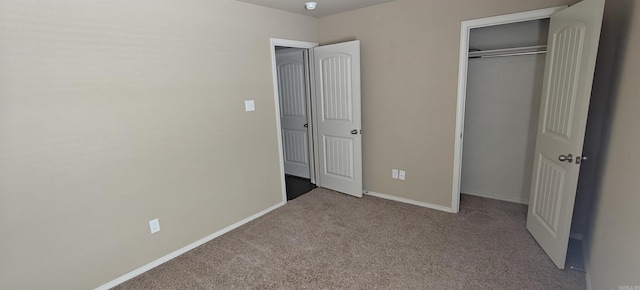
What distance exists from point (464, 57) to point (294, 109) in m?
2.35

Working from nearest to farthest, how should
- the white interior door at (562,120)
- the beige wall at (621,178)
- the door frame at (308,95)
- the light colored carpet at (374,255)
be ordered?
the beige wall at (621,178) → the white interior door at (562,120) → the light colored carpet at (374,255) → the door frame at (308,95)

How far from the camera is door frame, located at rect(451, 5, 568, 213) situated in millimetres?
2486

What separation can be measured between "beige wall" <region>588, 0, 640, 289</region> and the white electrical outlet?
115 inches

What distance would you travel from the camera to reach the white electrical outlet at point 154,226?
7.94ft

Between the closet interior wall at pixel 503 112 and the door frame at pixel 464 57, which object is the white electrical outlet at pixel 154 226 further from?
the closet interior wall at pixel 503 112

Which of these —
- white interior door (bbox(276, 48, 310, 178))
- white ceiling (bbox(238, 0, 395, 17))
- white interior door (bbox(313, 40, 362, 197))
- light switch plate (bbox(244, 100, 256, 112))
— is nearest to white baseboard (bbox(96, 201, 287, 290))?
white interior door (bbox(313, 40, 362, 197))

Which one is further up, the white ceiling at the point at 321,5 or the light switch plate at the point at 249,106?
the white ceiling at the point at 321,5

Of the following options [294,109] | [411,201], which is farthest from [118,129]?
[411,201]

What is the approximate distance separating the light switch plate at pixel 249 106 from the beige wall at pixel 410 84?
128 cm

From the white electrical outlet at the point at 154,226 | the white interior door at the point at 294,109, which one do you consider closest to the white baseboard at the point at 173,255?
the white electrical outlet at the point at 154,226

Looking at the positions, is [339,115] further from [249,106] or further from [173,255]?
[173,255]

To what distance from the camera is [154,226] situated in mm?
2441

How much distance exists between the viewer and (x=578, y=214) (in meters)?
2.57

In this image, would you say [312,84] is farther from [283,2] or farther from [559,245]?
[559,245]
